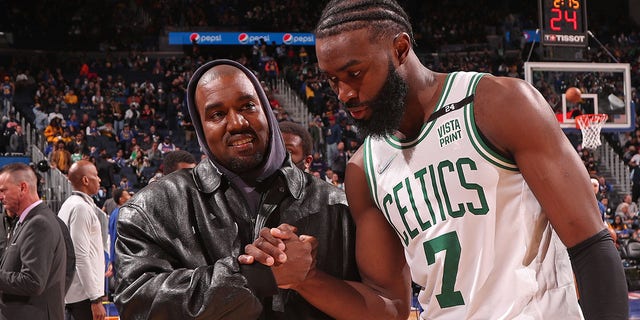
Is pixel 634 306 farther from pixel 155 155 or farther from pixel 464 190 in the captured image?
pixel 155 155

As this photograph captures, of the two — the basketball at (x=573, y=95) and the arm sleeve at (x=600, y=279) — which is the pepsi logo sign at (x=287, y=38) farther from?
the arm sleeve at (x=600, y=279)

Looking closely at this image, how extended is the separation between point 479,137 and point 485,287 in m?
0.44

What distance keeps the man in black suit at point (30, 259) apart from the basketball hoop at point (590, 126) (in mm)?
7867

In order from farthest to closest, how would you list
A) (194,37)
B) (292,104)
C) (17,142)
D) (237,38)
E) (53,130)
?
(237,38), (194,37), (292,104), (53,130), (17,142)

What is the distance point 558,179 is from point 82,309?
16.1 ft

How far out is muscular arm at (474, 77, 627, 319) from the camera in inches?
79.4

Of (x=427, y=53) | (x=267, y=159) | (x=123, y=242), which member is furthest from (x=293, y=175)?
(x=427, y=53)

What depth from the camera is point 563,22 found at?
10789 millimetres

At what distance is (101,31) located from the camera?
2655 cm

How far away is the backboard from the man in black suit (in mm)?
7723

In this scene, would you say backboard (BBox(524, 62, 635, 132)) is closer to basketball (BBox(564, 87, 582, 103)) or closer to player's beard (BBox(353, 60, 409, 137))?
basketball (BBox(564, 87, 582, 103))

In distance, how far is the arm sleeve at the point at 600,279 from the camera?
1.99m

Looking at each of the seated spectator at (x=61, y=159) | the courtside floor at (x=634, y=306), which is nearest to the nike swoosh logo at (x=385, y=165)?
the courtside floor at (x=634, y=306)

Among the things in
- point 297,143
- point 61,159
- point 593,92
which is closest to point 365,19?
point 297,143
